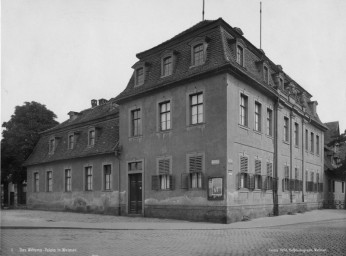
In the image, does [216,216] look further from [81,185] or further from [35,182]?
[35,182]

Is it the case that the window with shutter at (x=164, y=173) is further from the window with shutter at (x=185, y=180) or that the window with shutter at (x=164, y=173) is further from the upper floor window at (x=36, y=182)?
the upper floor window at (x=36, y=182)

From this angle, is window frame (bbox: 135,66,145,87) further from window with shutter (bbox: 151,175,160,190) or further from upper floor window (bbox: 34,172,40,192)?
upper floor window (bbox: 34,172,40,192)

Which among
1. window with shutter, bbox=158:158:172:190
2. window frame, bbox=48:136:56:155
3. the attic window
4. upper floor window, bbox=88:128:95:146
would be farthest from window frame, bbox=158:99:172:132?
window frame, bbox=48:136:56:155

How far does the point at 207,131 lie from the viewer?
63.9 ft

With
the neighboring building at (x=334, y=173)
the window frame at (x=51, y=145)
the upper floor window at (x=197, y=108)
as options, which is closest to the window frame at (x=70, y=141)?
the window frame at (x=51, y=145)

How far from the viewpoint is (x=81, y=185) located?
1125 inches

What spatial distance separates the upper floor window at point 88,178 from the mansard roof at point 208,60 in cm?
662

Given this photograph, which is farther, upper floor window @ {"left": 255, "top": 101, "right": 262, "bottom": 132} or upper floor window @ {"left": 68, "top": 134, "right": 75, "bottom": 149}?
upper floor window @ {"left": 68, "top": 134, "right": 75, "bottom": 149}

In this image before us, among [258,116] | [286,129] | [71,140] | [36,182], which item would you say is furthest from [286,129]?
[36,182]

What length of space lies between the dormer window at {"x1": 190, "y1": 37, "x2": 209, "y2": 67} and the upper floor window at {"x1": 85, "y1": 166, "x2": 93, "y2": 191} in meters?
12.2

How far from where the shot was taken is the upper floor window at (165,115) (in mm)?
21703

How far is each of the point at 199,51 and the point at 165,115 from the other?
4.04 m

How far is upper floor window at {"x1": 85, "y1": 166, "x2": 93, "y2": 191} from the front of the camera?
2803 cm

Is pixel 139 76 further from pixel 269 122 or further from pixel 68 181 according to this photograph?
pixel 68 181
